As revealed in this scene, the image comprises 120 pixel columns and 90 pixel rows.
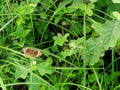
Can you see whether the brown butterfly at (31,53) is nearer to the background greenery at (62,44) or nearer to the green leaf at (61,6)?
the background greenery at (62,44)

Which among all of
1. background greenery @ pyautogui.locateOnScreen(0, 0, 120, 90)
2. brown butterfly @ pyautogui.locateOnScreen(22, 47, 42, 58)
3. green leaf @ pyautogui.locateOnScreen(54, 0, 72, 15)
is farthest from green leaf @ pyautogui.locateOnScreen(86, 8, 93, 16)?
brown butterfly @ pyautogui.locateOnScreen(22, 47, 42, 58)

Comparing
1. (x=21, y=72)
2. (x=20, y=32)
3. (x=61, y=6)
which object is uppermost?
(x=61, y=6)

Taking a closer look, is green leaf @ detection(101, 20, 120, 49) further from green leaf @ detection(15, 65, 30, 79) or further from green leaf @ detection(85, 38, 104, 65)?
green leaf @ detection(15, 65, 30, 79)

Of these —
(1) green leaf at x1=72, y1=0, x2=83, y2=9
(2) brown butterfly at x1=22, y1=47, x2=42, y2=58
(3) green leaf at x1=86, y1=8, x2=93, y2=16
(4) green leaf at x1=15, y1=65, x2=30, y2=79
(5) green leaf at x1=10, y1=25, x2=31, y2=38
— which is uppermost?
(1) green leaf at x1=72, y1=0, x2=83, y2=9

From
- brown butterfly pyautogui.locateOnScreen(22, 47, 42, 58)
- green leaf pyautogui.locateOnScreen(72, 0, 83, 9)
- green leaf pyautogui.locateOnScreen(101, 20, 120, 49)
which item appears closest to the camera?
green leaf pyautogui.locateOnScreen(101, 20, 120, 49)

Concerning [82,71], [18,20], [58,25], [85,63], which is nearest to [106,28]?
[85,63]

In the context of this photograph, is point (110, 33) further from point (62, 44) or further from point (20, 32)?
point (20, 32)

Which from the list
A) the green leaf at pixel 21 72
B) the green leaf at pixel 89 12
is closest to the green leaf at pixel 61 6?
the green leaf at pixel 89 12

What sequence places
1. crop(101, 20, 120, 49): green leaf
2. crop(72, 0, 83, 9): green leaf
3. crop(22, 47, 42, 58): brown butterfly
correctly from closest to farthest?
crop(101, 20, 120, 49): green leaf → crop(22, 47, 42, 58): brown butterfly → crop(72, 0, 83, 9): green leaf

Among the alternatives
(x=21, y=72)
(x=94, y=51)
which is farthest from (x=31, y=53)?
(x=94, y=51)
